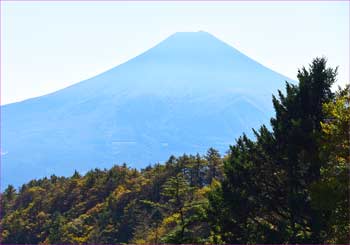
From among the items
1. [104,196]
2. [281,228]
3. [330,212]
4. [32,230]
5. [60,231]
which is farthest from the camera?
[104,196]

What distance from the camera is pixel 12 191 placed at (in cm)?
8894

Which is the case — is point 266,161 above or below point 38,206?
below

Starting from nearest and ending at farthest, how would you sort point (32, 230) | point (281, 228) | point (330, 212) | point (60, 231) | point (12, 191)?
point (330, 212) → point (281, 228) → point (60, 231) → point (32, 230) → point (12, 191)

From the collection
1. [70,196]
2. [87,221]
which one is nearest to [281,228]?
[87,221]

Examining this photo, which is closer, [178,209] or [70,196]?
[178,209]

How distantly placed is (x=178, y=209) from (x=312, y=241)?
6.94m

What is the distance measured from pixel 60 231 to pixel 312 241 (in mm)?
42491

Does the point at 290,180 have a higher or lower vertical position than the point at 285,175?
lower

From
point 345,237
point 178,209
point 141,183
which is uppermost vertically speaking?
point 141,183

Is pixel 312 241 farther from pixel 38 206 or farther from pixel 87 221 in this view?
pixel 38 206

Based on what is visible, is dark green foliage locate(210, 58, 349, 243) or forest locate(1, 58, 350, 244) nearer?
forest locate(1, 58, 350, 244)

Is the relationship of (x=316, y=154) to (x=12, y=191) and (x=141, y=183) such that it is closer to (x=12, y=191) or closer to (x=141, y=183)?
(x=141, y=183)

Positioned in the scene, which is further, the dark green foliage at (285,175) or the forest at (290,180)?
the dark green foliage at (285,175)

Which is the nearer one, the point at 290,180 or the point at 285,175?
the point at 290,180
